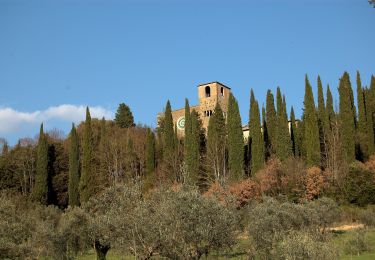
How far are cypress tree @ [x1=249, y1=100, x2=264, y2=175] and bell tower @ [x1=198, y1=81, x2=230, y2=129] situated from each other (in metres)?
18.1

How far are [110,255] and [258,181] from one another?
14.6 metres

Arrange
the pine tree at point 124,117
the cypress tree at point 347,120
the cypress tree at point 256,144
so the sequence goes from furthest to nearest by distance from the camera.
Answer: the pine tree at point 124,117 < the cypress tree at point 256,144 < the cypress tree at point 347,120

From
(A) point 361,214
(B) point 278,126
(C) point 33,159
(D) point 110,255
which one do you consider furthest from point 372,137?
(C) point 33,159

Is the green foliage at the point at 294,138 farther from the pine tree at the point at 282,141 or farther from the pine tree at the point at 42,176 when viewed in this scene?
the pine tree at the point at 42,176

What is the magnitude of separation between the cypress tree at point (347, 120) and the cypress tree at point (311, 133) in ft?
7.60

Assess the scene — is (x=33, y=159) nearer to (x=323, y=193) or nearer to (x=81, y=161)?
(x=81, y=161)

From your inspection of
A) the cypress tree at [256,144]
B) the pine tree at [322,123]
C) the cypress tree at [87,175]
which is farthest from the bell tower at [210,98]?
the cypress tree at [87,175]

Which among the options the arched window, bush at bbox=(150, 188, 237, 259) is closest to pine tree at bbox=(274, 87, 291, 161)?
the arched window

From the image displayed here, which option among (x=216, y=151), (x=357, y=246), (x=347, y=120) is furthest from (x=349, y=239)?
(x=347, y=120)

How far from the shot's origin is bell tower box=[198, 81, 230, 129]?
200 ft

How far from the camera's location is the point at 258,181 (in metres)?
36.5

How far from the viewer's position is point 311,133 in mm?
39281

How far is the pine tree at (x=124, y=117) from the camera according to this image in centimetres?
6738

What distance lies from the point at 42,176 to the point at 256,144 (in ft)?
68.6
